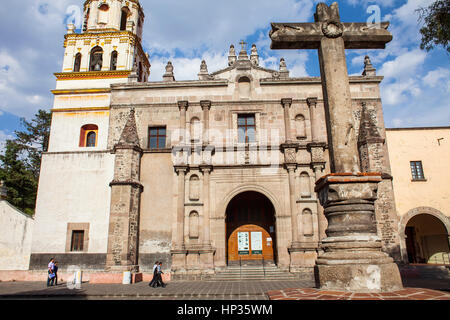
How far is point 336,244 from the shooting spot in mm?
5559

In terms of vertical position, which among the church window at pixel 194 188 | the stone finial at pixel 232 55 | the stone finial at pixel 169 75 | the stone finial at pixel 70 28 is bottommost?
the church window at pixel 194 188

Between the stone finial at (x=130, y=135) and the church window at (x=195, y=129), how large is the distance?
10.6 feet

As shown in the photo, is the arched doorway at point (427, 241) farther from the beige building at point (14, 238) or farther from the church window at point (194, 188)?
the beige building at point (14, 238)

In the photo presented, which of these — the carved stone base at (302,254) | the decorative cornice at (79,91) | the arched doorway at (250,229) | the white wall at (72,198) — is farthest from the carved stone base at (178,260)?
the decorative cornice at (79,91)

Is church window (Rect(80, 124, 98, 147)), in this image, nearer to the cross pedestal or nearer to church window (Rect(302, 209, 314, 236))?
church window (Rect(302, 209, 314, 236))

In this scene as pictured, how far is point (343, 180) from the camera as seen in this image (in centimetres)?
568

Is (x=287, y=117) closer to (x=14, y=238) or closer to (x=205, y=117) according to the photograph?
(x=205, y=117)

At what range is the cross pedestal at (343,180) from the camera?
202 inches

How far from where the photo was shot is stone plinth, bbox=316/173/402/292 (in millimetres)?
5051

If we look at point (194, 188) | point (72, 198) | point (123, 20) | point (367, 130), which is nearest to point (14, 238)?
point (72, 198)

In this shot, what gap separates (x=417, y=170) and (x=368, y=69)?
22.8ft
